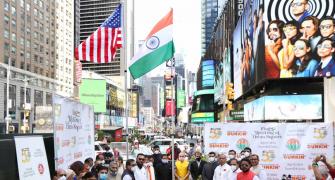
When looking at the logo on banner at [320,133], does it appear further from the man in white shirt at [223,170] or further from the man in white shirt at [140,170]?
the man in white shirt at [140,170]

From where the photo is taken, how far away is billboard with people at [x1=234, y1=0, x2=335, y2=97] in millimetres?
43281

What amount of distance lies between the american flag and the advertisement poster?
7.59m

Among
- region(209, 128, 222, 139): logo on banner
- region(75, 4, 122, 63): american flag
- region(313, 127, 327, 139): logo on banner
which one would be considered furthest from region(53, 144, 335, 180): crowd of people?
region(75, 4, 122, 63): american flag

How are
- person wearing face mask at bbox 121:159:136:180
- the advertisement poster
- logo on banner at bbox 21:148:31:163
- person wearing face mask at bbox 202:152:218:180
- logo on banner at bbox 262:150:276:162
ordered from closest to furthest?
the advertisement poster, logo on banner at bbox 21:148:31:163, person wearing face mask at bbox 121:159:136:180, person wearing face mask at bbox 202:152:218:180, logo on banner at bbox 262:150:276:162

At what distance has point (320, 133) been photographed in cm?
1420

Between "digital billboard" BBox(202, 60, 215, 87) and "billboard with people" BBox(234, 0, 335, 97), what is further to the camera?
"digital billboard" BBox(202, 60, 215, 87)

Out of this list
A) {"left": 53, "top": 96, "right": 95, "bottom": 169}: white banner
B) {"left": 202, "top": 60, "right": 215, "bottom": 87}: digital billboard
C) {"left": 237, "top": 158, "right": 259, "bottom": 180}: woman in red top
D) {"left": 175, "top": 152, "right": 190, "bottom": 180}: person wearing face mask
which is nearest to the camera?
{"left": 237, "top": 158, "right": 259, "bottom": 180}: woman in red top

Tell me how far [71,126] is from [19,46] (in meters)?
102

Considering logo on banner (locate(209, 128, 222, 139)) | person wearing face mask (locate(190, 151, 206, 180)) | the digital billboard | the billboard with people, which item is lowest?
person wearing face mask (locate(190, 151, 206, 180))

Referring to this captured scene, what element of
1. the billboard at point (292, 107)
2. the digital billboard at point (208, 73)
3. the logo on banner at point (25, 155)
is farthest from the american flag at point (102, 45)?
the digital billboard at point (208, 73)

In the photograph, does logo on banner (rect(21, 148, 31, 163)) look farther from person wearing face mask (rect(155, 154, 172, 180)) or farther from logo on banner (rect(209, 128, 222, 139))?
logo on banner (rect(209, 128, 222, 139))

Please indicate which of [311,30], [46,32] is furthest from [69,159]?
[46,32]

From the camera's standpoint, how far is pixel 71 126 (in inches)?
443

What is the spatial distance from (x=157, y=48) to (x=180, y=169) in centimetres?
351
